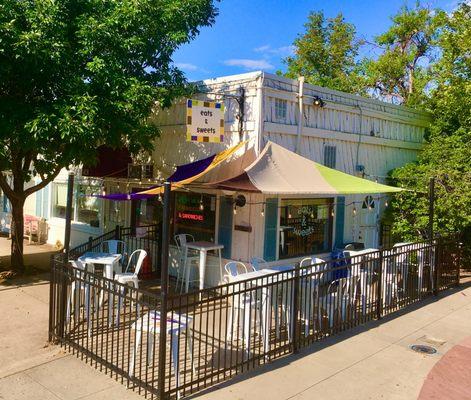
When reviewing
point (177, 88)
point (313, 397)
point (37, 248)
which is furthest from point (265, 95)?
point (37, 248)

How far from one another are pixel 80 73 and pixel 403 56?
1653cm

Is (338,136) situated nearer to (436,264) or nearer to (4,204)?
(436,264)

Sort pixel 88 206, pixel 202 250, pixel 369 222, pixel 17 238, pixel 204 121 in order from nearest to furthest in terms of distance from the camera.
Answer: pixel 204 121, pixel 202 250, pixel 17 238, pixel 369 222, pixel 88 206

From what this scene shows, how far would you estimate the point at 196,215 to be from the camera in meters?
10.4

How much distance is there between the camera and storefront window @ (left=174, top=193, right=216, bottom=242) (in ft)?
33.2

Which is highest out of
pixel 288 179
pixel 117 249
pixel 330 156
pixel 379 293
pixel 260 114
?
pixel 260 114

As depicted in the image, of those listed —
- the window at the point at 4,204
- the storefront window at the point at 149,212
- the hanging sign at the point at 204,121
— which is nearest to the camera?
the hanging sign at the point at 204,121

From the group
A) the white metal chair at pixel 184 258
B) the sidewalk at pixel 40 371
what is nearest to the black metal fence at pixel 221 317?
the sidewalk at pixel 40 371

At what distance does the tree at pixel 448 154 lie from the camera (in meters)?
11.6

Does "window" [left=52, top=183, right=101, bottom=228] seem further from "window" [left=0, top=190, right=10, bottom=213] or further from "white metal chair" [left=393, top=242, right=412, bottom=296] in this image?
"white metal chair" [left=393, top=242, right=412, bottom=296]

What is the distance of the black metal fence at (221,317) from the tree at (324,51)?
1819 centimetres

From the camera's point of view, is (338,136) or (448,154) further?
(448,154)

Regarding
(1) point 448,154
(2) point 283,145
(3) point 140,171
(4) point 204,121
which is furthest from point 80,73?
(1) point 448,154

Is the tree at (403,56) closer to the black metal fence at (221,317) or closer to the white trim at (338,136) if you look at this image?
the white trim at (338,136)
